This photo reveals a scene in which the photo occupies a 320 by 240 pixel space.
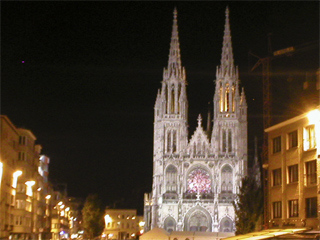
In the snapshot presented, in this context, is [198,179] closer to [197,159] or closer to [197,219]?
[197,159]

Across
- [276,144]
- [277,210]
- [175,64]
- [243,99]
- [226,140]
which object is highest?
[175,64]

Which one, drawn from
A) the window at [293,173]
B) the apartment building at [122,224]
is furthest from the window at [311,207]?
the apartment building at [122,224]

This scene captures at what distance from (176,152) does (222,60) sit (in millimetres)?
18226

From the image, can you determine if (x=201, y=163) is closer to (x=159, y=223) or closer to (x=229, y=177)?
(x=229, y=177)

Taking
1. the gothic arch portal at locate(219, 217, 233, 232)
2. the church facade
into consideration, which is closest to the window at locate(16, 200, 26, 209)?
the church facade

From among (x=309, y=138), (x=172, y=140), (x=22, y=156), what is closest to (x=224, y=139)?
(x=172, y=140)

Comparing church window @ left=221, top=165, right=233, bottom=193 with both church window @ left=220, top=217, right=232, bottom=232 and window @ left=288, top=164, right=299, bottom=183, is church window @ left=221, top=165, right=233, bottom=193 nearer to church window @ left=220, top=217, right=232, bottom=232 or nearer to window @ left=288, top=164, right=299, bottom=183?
church window @ left=220, top=217, right=232, bottom=232

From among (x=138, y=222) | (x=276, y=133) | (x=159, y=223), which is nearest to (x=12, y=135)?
(x=276, y=133)

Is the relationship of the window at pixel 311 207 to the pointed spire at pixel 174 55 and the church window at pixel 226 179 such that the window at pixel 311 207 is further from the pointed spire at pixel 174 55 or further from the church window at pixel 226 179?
the pointed spire at pixel 174 55

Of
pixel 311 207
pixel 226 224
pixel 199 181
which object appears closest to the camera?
pixel 311 207

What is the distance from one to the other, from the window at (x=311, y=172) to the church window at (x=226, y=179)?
2607 inches

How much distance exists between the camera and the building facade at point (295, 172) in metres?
31.1

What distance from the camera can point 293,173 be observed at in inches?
1341

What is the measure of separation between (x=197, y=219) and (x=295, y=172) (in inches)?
2569
